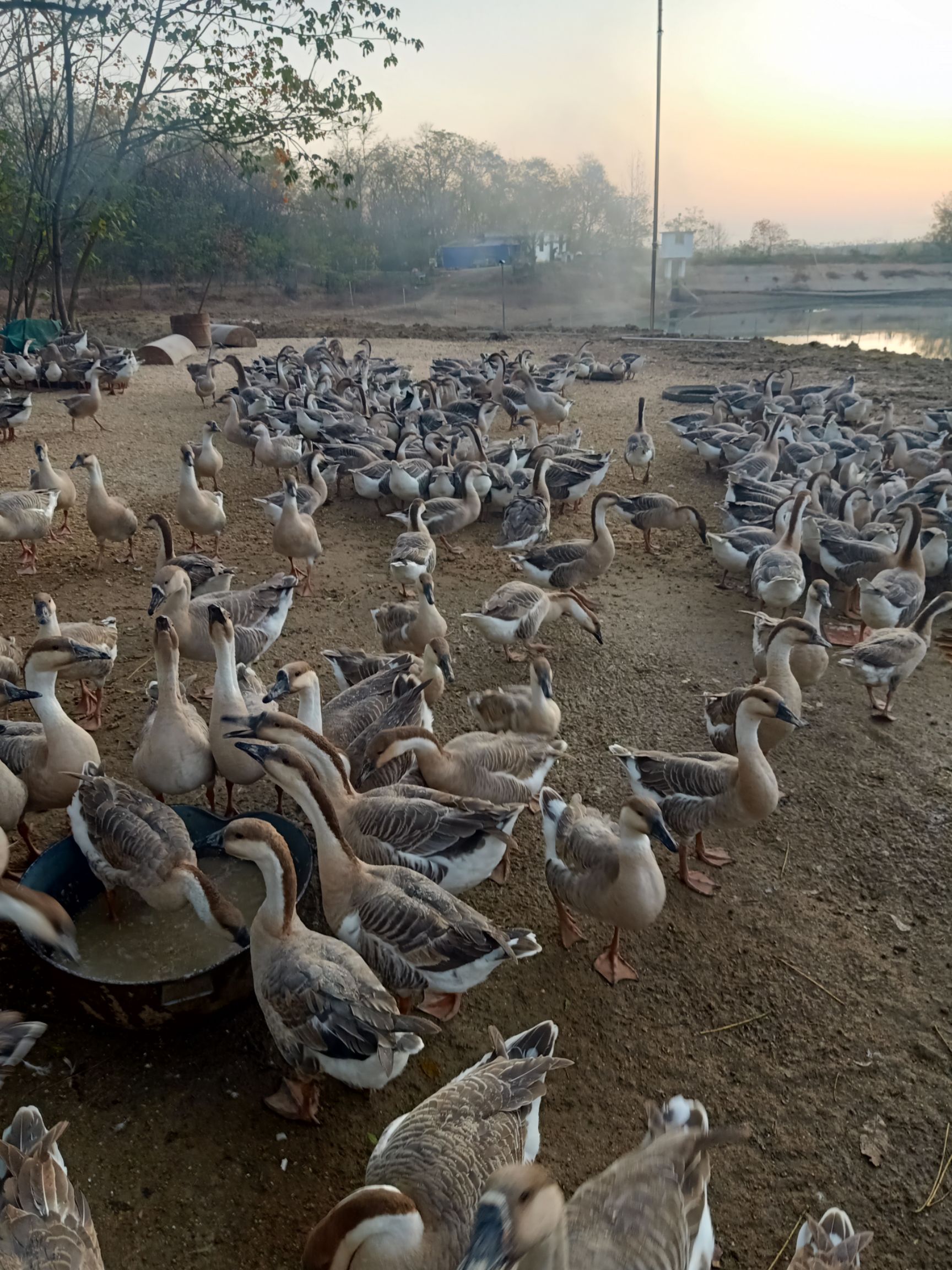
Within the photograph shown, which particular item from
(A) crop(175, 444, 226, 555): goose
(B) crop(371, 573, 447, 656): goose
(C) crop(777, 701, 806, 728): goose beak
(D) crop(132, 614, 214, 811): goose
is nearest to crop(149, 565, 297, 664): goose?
(B) crop(371, 573, 447, 656): goose

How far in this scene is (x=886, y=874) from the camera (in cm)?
483

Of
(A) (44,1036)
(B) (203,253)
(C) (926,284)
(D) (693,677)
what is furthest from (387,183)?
(A) (44,1036)

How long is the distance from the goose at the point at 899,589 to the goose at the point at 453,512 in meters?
4.59

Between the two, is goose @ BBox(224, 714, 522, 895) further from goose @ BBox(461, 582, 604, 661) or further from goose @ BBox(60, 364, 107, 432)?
goose @ BBox(60, 364, 107, 432)

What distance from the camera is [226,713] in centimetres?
478

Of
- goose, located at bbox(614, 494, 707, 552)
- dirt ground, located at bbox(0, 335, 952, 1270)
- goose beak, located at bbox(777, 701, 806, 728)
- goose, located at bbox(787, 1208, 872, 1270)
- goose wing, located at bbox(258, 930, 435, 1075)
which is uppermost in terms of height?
goose, located at bbox(614, 494, 707, 552)

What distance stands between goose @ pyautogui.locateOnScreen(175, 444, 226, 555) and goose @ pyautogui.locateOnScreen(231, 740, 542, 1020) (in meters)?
5.70

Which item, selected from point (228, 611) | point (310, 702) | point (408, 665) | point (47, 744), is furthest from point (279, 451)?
point (47, 744)

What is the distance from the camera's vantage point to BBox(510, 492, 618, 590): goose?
8.32m

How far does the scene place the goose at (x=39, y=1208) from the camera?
2.35 m

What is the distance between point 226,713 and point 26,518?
5.26 m

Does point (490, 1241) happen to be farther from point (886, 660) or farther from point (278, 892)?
point (886, 660)

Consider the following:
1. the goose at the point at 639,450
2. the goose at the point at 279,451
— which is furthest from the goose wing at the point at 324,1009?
the goose at the point at 639,450

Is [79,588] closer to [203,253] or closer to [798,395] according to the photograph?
[798,395]
